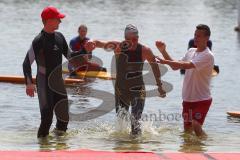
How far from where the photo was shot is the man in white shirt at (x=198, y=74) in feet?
38.8

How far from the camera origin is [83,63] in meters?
20.9

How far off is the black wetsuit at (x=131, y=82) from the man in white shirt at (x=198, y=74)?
524 mm

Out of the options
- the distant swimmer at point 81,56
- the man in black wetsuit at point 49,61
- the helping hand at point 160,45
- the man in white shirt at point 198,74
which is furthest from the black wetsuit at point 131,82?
the distant swimmer at point 81,56

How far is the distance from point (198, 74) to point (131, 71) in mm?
1037

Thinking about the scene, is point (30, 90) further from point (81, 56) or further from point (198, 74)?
point (81, 56)

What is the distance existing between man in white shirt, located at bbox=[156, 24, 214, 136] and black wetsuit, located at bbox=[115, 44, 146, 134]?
0.52 meters

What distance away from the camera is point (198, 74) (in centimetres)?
1195

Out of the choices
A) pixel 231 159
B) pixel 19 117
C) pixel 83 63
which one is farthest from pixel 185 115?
pixel 83 63

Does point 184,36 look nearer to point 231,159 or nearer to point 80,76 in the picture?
point 80,76

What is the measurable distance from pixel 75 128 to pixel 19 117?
1.55m

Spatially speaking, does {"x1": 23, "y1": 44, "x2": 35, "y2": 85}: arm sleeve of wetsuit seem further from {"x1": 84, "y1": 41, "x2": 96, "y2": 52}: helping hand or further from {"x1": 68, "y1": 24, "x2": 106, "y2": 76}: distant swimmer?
{"x1": 68, "y1": 24, "x2": 106, "y2": 76}: distant swimmer

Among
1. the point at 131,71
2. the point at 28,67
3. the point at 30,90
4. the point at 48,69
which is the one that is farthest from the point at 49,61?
the point at 131,71

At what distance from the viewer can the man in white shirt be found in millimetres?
11812

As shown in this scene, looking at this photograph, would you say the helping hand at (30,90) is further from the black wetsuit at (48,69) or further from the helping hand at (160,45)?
the helping hand at (160,45)
